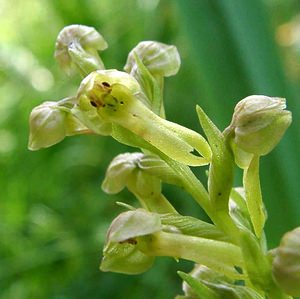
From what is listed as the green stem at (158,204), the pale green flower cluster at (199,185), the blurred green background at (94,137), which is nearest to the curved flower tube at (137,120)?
the pale green flower cluster at (199,185)

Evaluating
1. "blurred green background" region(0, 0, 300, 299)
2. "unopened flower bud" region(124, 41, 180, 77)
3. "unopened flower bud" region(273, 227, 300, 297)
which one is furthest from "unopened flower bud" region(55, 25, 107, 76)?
"blurred green background" region(0, 0, 300, 299)

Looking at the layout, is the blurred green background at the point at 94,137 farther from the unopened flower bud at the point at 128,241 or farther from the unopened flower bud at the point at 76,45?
the unopened flower bud at the point at 128,241

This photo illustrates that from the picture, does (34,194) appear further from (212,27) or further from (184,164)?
(184,164)

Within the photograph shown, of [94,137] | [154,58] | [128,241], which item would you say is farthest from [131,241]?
[94,137]

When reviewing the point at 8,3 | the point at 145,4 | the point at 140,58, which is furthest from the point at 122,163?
the point at 8,3

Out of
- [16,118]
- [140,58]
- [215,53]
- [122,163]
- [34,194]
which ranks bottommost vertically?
[34,194]

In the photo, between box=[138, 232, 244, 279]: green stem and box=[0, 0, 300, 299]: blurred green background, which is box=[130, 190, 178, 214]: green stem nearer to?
box=[138, 232, 244, 279]: green stem
